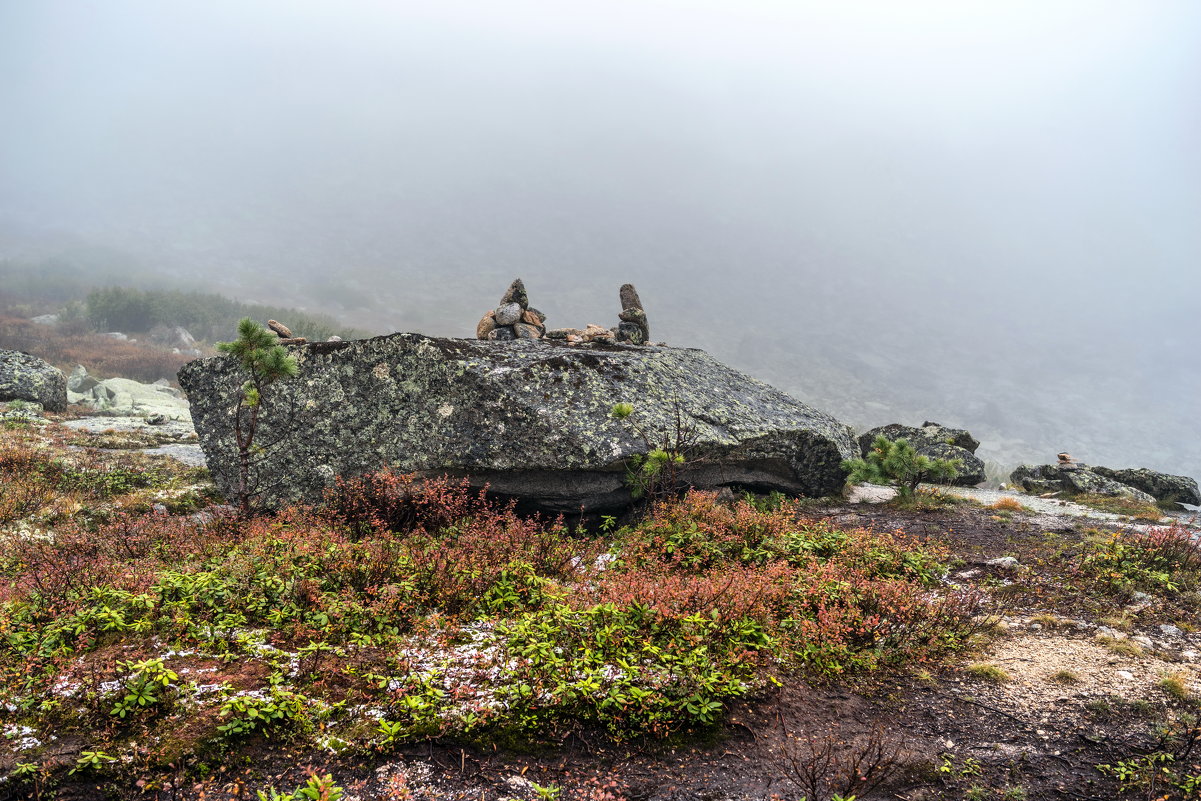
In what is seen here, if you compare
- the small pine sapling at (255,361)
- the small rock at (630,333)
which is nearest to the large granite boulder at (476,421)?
the small pine sapling at (255,361)

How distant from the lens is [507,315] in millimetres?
18594

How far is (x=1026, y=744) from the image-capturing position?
5.18 m

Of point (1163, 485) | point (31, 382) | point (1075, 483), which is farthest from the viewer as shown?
point (31, 382)

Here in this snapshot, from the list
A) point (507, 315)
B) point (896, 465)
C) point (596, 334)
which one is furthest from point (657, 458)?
point (507, 315)

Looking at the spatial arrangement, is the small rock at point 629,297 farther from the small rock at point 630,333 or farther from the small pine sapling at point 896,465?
the small pine sapling at point 896,465

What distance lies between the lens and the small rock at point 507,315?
1855cm

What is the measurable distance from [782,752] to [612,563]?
4136 mm

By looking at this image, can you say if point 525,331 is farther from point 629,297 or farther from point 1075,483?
point 1075,483

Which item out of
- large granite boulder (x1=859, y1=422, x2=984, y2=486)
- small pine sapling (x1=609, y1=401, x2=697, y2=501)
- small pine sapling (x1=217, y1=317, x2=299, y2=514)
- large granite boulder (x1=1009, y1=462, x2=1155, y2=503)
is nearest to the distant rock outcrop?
small pine sapling (x1=217, y1=317, x2=299, y2=514)

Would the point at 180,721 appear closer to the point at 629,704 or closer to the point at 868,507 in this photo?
the point at 629,704

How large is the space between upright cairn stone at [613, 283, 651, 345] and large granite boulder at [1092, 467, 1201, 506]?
19622 millimetres

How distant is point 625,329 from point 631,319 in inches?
38.4

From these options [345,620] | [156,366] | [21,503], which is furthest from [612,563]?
[156,366]

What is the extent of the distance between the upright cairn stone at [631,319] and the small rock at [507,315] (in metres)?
3.91
